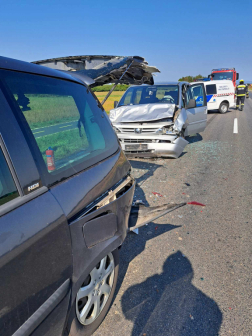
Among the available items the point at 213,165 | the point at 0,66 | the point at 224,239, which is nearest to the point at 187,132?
the point at 213,165

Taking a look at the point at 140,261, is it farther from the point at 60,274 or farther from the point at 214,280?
the point at 60,274

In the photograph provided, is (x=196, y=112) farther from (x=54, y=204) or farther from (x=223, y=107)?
(x=223, y=107)

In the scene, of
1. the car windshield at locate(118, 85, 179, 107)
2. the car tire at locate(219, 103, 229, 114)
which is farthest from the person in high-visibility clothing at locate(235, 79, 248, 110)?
the car windshield at locate(118, 85, 179, 107)

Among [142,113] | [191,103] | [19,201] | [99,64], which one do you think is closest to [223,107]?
[191,103]

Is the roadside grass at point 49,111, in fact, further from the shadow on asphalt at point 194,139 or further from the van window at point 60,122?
the shadow on asphalt at point 194,139

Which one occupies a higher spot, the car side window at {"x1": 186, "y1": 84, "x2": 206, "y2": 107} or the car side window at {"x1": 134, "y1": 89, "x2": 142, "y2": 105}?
the car side window at {"x1": 134, "y1": 89, "x2": 142, "y2": 105}

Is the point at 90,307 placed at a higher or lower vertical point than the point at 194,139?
higher

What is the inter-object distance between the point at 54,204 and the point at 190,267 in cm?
210

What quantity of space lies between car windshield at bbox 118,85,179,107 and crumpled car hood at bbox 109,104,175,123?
28.8 inches

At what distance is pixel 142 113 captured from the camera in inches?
293

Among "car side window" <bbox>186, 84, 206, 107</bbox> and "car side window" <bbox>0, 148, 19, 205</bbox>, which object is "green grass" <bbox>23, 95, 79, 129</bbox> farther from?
"car side window" <bbox>186, 84, 206, 107</bbox>

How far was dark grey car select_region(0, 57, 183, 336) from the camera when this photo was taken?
4.27ft

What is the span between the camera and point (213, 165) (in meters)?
7.09

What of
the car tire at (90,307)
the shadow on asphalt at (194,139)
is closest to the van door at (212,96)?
the shadow on asphalt at (194,139)
